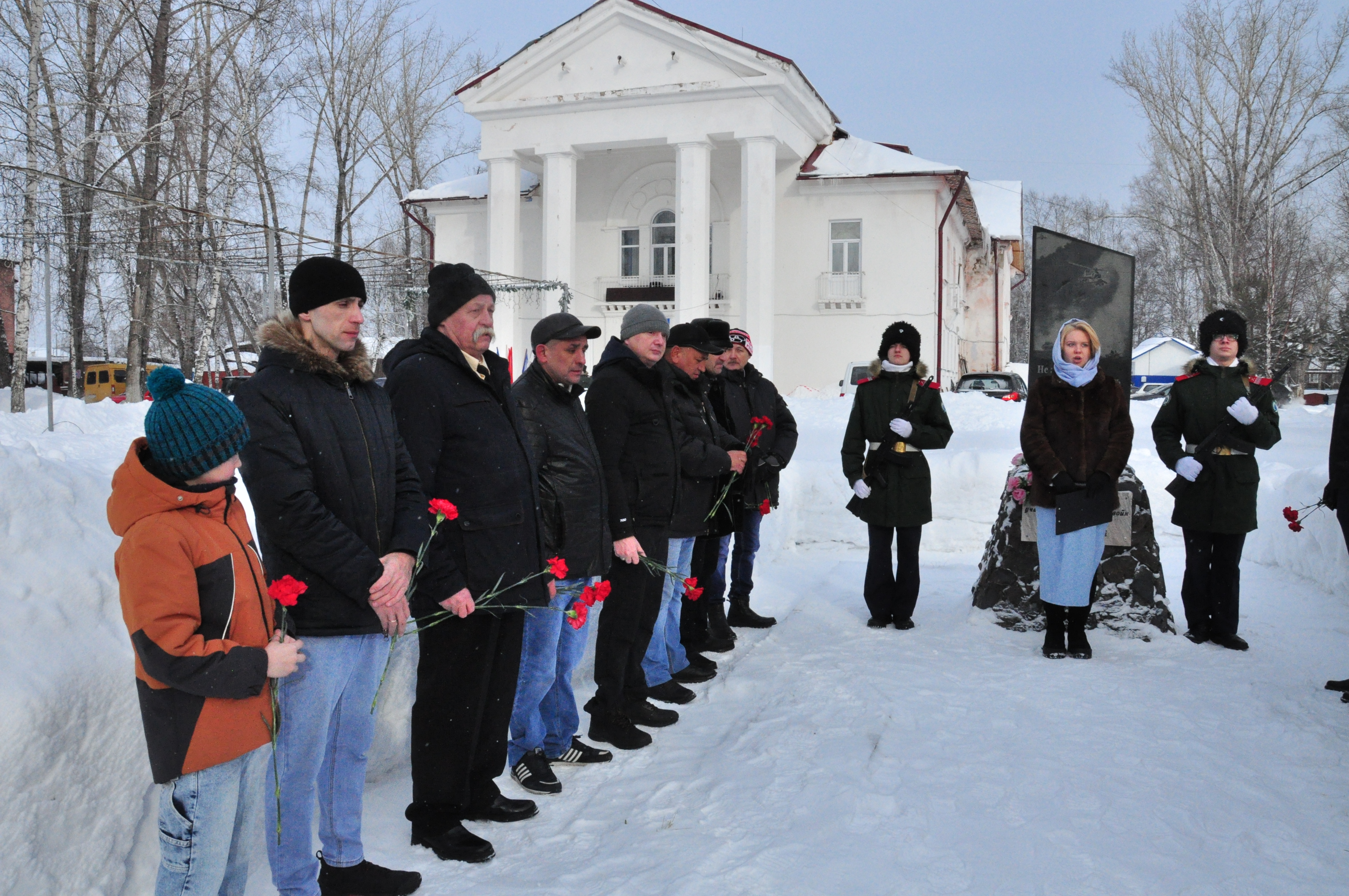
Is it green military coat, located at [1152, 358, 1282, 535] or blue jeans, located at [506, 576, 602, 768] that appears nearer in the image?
blue jeans, located at [506, 576, 602, 768]

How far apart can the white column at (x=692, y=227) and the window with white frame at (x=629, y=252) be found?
2.94 meters

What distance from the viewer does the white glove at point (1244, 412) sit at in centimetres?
572

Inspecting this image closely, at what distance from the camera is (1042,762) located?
13.4 ft

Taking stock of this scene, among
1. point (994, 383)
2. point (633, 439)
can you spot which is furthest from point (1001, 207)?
point (633, 439)

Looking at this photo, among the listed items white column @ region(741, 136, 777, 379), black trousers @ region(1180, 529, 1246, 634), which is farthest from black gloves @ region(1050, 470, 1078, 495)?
white column @ region(741, 136, 777, 379)

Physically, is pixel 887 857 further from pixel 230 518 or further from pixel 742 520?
pixel 742 520

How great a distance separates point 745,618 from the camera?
6.71 metres

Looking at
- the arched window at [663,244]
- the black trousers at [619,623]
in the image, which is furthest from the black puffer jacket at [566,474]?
the arched window at [663,244]

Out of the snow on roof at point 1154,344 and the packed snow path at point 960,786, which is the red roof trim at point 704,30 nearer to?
the packed snow path at point 960,786

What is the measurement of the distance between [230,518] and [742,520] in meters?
4.47

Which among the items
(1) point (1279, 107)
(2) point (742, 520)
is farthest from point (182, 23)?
(1) point (1279, 107)

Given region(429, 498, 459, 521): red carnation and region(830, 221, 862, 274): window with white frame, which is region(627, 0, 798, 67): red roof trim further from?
region(429, 498, 459, 521): red carnation

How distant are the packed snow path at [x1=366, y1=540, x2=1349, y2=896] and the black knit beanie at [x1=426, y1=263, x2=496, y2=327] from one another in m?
1.83

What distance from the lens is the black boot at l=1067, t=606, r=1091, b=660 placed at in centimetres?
577
